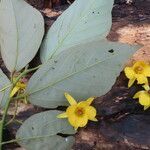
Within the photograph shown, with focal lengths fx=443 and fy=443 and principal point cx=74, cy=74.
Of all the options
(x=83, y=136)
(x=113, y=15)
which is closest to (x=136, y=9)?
(x=113, y=15)

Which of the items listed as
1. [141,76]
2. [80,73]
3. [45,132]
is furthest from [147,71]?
[45,132]

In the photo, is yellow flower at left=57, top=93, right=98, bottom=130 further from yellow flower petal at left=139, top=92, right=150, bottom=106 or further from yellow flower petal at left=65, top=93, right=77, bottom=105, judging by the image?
yellow flower petal at left=139, top=92, right=150, bottom=106

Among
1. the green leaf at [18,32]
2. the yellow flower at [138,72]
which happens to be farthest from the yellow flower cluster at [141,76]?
the green leaf at [18,32]

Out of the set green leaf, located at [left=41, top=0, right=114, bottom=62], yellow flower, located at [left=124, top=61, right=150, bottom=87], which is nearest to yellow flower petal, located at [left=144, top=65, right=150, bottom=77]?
yellow flower, located at [left=124, top=61, right=150, bottom=87]

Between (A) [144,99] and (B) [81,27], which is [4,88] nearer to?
(B) [81,27]

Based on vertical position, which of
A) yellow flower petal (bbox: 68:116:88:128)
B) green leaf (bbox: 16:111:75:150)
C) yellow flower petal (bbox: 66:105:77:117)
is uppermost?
yellow flower petal (bbox: 66:105:77:117)
